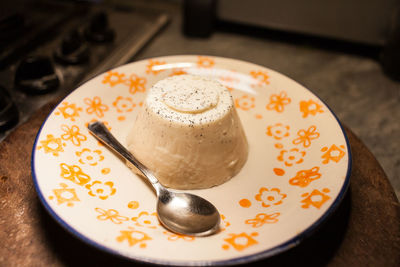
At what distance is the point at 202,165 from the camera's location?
859 mm

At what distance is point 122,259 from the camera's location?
658mm

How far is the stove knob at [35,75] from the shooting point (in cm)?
118

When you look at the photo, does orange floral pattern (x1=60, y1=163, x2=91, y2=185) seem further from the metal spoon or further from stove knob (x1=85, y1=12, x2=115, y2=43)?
stove knob (x1=85, y1=12, x2=115, y2=43)

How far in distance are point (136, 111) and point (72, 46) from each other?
492mm

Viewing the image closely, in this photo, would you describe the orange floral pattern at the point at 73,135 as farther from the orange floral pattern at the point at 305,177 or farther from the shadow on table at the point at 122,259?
the orange floral pattern at the point at 305,177

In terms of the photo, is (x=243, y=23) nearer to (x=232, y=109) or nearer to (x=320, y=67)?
(x=320, y=67)

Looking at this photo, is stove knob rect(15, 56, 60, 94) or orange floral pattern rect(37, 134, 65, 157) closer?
orange floral pattern rect(37, 134, 65, 157)

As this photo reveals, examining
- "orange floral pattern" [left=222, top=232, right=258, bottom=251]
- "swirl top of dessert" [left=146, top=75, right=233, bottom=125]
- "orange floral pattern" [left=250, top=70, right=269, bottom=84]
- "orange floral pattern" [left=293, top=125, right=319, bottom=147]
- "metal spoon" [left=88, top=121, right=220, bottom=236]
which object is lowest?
"metal spoon" [left=88, top=121, right=220, bottom=236]

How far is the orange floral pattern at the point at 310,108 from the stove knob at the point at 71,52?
82cm

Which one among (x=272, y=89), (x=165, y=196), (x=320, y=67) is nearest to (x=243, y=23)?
(x=320, y=67)

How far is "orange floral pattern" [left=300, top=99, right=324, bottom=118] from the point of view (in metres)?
0.95

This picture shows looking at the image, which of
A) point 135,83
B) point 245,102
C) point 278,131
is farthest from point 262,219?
point 135,83

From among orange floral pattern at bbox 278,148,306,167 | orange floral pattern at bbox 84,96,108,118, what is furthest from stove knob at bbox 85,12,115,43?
orange floral pattern at bbox 278,148,306,167

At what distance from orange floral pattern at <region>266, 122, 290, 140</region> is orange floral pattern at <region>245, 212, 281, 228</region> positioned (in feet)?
0.93
